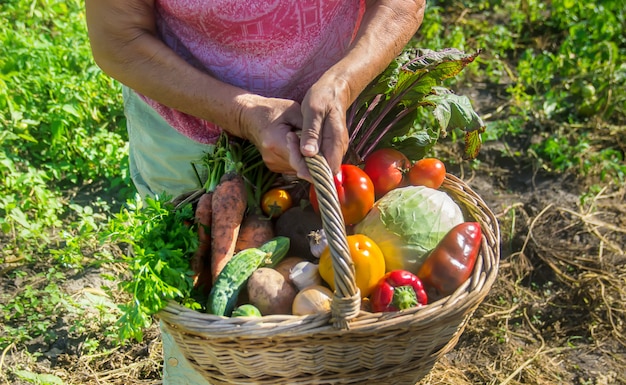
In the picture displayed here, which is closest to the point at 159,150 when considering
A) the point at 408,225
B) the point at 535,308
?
the point at 408,225

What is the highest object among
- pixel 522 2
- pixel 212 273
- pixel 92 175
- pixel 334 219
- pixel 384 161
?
pixel 334 219

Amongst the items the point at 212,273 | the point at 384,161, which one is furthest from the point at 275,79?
the point at 212,273

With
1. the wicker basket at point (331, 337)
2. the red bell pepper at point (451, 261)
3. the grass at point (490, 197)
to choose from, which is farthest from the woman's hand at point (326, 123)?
the grass at point (490, 197)

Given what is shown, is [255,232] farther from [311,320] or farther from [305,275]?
[311,320]

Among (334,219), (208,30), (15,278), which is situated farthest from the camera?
(15,278)

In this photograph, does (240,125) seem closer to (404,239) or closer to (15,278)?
(404,239)

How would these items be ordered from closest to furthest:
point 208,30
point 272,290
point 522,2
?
point 272,290
point 208,30
point 522,2

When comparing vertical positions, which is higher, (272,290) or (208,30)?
(208,30)

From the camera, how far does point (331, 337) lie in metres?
1.49

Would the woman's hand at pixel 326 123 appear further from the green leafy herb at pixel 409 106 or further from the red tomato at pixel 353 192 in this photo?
the green leafy herb at pixel 409 106

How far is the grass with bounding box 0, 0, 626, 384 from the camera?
2.71 meters

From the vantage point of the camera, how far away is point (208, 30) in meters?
1.90

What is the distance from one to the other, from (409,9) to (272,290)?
3.06ft

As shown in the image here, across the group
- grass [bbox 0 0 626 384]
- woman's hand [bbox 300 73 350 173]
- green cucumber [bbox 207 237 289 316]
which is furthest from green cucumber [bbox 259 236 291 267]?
grass [bbox 0 0 626 384]
